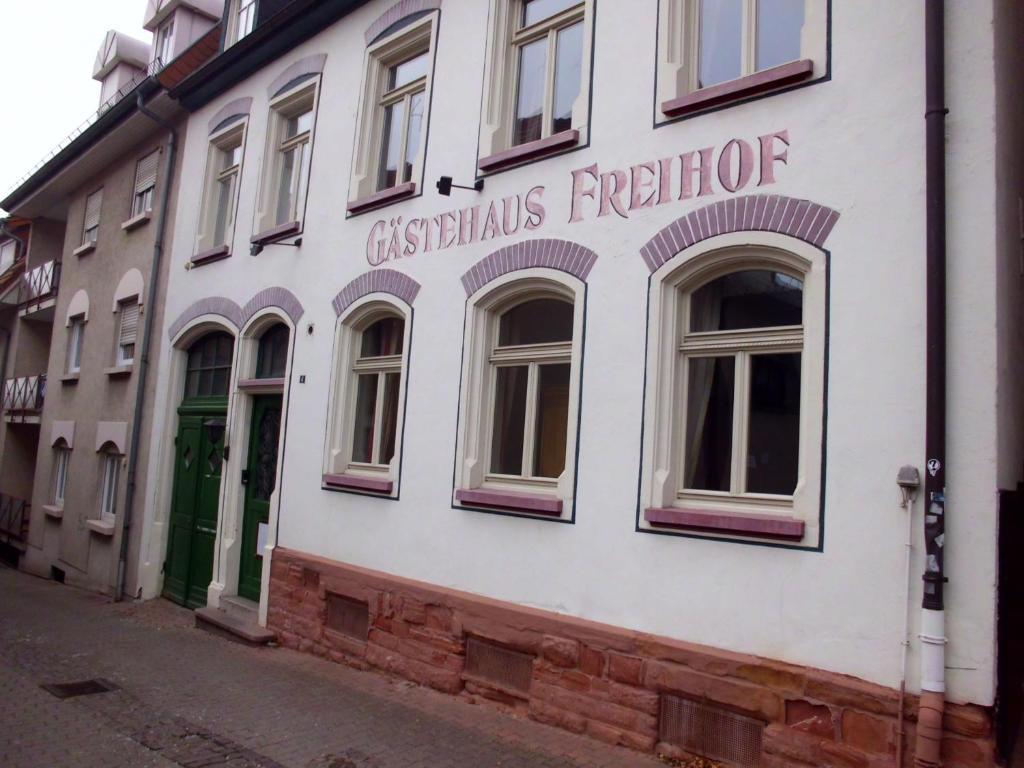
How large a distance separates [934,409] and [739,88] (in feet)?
8.37

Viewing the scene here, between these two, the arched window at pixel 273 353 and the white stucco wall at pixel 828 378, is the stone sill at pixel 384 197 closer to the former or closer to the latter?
the white stucco wall at pixel 828 378

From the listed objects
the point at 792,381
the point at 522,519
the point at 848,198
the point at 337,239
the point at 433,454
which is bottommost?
the point at 522,519

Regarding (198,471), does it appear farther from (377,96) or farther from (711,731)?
(711,731)

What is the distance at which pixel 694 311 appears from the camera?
6230 mm

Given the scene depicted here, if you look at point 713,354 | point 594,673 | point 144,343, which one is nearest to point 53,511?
point 144,343

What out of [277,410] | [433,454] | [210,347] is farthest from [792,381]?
[210,347]

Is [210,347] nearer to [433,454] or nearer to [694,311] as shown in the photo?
[433,454]

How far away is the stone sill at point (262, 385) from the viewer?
1011 centimetres

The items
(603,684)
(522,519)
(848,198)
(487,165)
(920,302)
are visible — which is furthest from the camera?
(487,165)

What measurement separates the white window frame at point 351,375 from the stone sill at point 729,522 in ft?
11.3

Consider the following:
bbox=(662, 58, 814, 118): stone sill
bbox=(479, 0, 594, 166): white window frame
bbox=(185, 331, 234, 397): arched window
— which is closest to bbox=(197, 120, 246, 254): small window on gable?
bbox=(185, 331, 234, 397): arched window

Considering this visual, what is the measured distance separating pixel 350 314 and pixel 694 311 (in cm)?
410

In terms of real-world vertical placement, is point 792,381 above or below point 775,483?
above

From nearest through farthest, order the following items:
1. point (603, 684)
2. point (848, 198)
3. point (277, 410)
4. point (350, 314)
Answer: point (848, 198) → point (603, 684) → point (350, 314) → point (277, 410)
